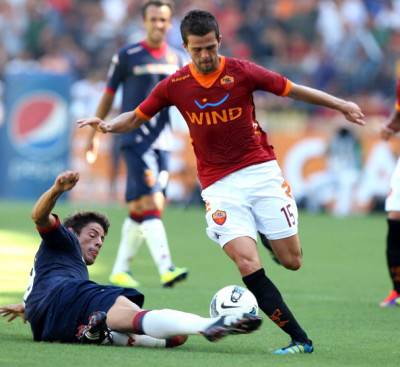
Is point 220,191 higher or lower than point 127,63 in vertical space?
lower

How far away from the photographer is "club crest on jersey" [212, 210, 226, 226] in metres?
7.58

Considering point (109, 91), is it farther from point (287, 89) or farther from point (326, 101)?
point (326, 101)

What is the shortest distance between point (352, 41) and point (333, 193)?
3710mm

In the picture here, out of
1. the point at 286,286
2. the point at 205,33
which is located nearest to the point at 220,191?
the point at 205,33

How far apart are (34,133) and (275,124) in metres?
4.59

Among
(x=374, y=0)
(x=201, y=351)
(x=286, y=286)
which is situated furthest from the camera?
(x=374, y=0)

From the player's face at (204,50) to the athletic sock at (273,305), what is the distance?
4.42ft

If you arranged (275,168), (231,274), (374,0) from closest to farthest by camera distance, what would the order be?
1. (275,168)
2. (231,274)
3. (374,0)

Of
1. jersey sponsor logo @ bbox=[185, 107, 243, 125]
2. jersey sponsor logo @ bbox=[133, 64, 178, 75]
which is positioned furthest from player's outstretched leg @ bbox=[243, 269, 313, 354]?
jersey sponsor logo @ bbox=[133, 64, 178, 75]

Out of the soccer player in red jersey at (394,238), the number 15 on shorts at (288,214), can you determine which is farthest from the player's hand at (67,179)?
the soccer player in red jersey at (394,238)

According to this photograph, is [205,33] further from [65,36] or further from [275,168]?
[65,36]

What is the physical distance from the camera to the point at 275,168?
25.6 ft

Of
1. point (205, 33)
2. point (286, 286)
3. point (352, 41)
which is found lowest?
point (286, 286)

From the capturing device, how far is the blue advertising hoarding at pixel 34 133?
2256 cm
